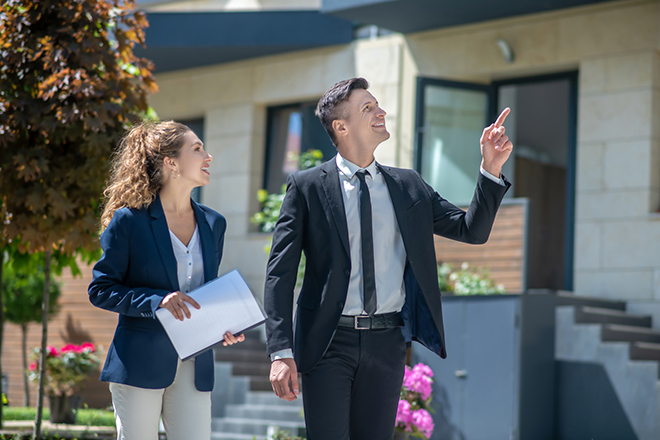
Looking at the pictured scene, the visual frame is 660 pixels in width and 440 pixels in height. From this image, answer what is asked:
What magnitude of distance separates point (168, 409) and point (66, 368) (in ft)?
23.4

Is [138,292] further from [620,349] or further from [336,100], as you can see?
[620,349]

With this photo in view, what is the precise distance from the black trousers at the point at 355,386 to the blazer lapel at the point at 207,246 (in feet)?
1.92

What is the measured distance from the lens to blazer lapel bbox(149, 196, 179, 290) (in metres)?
3.10

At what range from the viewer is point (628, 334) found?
8.20 metres

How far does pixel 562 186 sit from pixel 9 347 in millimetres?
9552

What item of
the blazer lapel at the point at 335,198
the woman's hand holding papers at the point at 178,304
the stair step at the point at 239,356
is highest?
the blazer lapel at the point at 335,198

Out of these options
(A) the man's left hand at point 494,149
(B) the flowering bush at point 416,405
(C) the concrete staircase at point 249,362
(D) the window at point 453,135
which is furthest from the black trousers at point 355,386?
(D) the window at point 453,135

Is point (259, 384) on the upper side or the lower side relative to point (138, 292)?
lower

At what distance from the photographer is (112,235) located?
122 inches

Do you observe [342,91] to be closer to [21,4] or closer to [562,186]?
[21,4]

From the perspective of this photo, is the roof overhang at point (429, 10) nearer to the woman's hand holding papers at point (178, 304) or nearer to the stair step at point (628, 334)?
the stair step at point (628, 334)

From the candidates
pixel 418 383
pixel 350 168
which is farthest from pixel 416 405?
pixel 350 168

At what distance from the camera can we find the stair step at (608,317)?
818 centimetres

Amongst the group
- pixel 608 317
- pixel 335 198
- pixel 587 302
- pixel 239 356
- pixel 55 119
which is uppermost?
pixel 55 119
